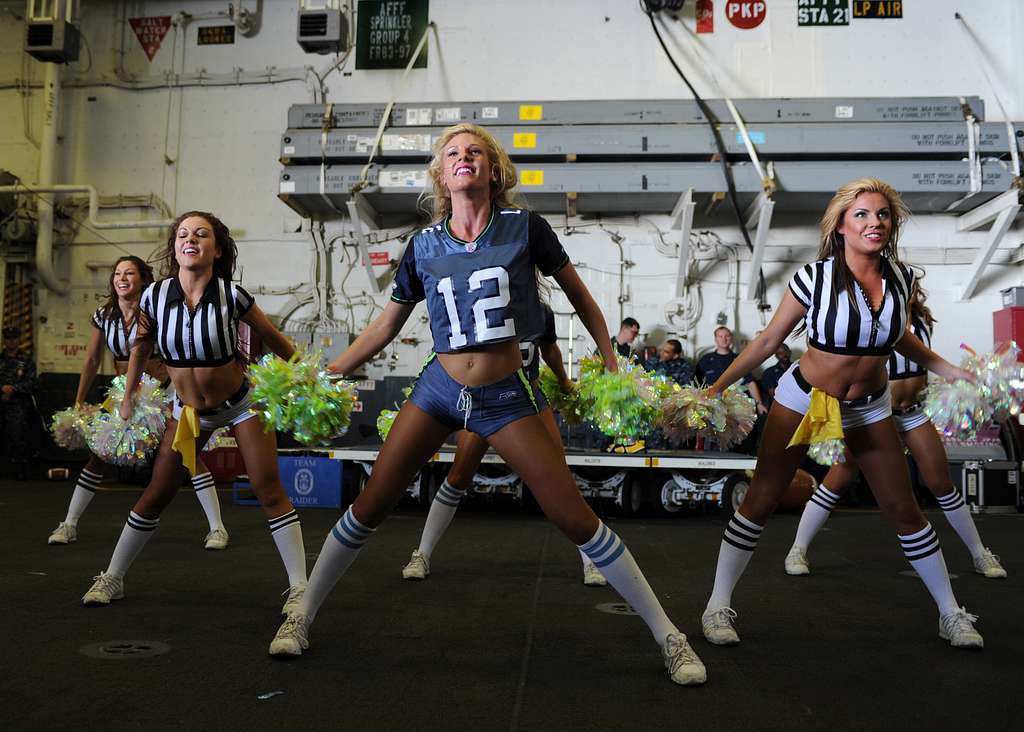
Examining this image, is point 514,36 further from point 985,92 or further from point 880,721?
point 880,721

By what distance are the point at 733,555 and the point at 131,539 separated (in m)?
2.59

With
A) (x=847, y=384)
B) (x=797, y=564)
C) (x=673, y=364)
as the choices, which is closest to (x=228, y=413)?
(x=847, y=384)

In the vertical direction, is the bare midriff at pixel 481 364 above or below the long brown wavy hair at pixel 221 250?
below

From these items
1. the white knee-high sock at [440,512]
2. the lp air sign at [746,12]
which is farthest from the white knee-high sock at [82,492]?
the lp air sign at [746,12]

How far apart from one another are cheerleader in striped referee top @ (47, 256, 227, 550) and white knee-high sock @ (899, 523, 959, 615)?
3.93 m

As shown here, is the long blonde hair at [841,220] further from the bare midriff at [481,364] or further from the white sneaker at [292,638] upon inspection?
the white sneaker at [292,638]

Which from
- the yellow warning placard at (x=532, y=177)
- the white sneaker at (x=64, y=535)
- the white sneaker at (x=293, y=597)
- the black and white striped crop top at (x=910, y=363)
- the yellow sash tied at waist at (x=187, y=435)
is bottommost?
the white sneaker at (x=64, y=535)

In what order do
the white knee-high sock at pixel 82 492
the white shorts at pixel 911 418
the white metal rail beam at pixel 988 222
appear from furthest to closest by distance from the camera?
1. the white metal rail beam at pixel 988 222
2. the white knee-high sock at pixel 82 492
3. the white shorts at pixel 911 418

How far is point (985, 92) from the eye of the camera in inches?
416

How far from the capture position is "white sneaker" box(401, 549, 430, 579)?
4386 mm

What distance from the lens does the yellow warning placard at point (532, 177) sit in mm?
9789

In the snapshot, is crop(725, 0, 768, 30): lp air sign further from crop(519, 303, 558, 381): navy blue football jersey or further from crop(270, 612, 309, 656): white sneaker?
crop(270, 612, 309, 656): white sneaker

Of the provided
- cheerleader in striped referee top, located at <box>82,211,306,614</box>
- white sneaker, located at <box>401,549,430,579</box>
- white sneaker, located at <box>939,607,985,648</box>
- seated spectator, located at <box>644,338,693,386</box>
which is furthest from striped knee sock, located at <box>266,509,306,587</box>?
seated spectator, located at <box>644,338,693,386</box>

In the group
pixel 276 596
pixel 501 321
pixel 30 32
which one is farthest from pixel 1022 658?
pixel 30 32
